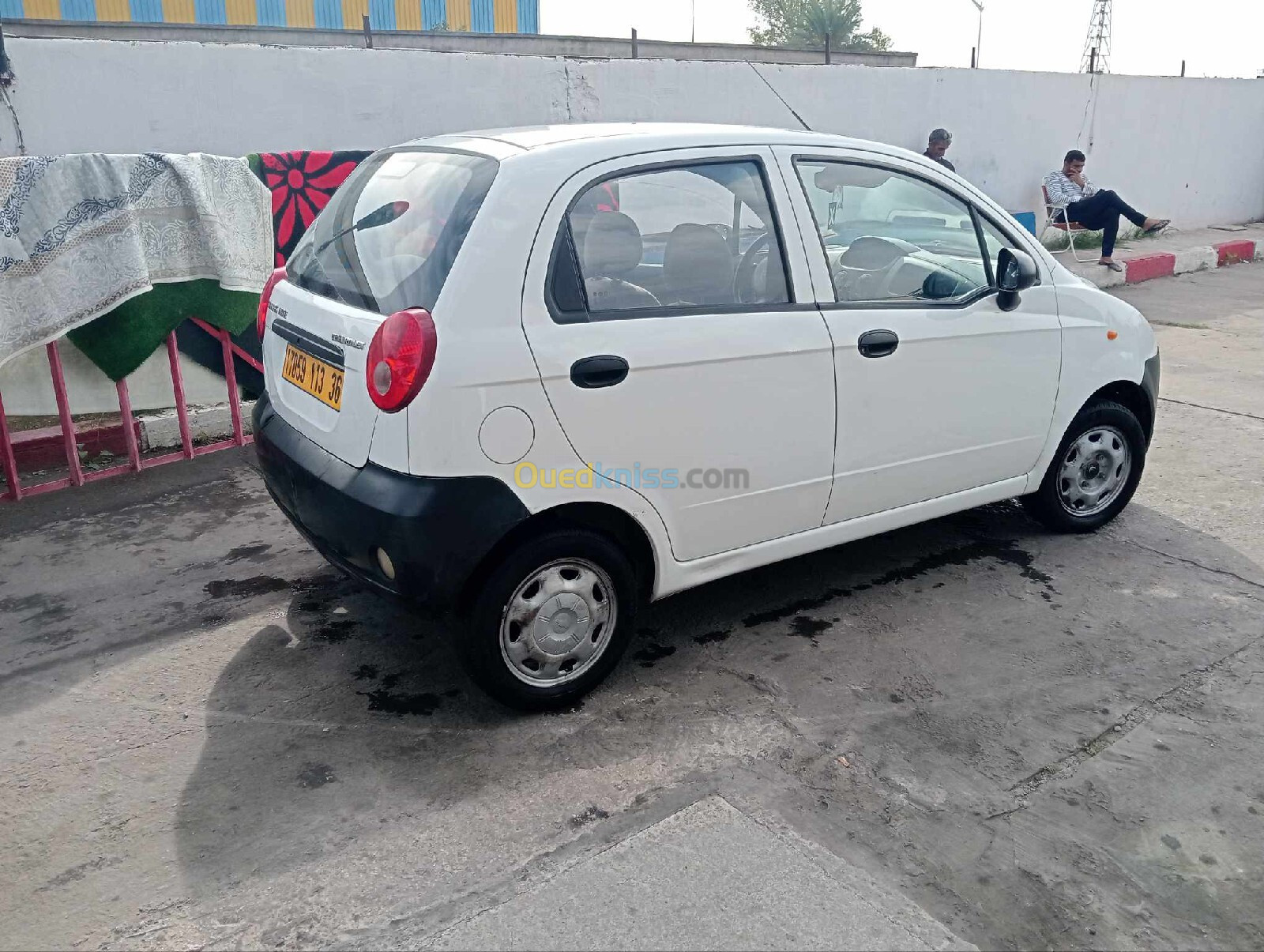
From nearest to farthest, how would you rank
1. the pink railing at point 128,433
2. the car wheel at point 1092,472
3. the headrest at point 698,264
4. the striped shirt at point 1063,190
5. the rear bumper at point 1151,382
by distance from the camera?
the headrest at point 698,264
the car wheel at point 1092,472
the rear bumper at point 1151,382
the pink railing at point 128,433
the striped shirt at point 1063,190

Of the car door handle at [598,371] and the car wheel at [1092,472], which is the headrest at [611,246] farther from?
the car wheel at [1092,472]

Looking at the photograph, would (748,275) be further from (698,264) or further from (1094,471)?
(1094,471)

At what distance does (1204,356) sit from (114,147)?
8.41 meters

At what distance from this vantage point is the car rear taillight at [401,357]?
2768 millimetres

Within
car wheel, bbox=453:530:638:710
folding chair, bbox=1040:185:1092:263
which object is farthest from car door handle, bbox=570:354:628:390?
folding chair, bbox=1040:185:1092:263

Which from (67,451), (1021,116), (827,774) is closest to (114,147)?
(67,451)

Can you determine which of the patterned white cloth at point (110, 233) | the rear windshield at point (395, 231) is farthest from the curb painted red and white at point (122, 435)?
the rear windshield at point (395, 231)

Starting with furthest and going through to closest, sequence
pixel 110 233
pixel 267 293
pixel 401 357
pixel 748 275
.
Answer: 1. pixel 110 233
2. pixel 267 293
3. pixel 748 275
4. pixel 401 357

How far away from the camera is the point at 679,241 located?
329cm

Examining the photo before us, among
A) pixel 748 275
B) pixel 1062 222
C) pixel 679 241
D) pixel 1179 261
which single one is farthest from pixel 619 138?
pixel 1179 261

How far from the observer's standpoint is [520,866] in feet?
8.33

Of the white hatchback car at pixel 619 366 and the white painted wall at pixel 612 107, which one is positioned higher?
the white painted wall at pixel 612 107

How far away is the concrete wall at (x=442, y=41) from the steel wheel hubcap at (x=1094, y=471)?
13.2 m

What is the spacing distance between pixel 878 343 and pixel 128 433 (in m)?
3.89
